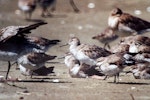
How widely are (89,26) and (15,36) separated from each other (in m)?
7.48

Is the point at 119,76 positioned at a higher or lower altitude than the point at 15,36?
lower

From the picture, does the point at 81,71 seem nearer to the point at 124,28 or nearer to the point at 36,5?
the point at 124,28

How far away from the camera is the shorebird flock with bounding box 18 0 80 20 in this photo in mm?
20672

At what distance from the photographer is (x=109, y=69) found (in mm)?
10961

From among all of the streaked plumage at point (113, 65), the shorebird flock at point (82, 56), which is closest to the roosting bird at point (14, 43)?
the shorebird flock at point (82, 56)

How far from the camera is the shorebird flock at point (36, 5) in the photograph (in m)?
20.7

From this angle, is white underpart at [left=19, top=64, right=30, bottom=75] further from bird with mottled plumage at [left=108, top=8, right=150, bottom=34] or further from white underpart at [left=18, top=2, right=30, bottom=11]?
white underpart at [left=18, top=2, right=30, bottom=11]

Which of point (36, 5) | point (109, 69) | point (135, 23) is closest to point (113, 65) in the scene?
point (109, 69)

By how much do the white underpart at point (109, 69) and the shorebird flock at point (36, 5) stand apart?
979cm

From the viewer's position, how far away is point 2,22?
1881cm

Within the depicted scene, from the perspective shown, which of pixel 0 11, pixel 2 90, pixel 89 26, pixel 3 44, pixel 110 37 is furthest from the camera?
pixel 0 11

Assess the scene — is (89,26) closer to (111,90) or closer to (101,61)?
(101,61)

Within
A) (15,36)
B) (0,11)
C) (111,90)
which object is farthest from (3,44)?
(0,11)

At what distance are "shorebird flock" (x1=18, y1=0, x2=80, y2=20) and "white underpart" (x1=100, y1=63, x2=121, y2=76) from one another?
9.79m
